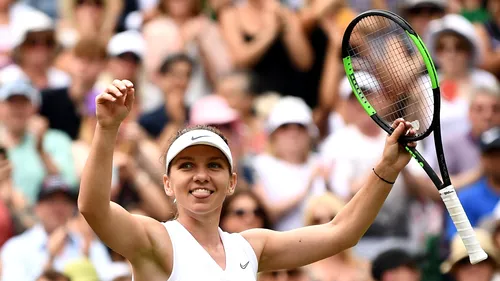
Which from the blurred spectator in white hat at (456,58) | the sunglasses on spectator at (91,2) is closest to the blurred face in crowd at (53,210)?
the sunglasses on spectator at (91,2)

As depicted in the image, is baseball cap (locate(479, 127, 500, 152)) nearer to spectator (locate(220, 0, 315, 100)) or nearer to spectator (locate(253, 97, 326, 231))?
spectator (locate(253, 97, 326, 231))

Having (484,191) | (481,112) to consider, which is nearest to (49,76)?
(481,112)

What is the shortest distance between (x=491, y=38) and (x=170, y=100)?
10.2 ft

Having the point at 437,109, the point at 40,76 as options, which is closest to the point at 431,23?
the point at 40,76

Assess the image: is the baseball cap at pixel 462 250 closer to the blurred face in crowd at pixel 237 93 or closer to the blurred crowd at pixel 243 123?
the blurred crowd at pixel 243 123

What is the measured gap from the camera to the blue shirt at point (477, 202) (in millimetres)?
8805

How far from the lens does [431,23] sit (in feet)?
33.3

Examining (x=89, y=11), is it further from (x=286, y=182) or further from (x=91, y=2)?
(x=286, y=182)

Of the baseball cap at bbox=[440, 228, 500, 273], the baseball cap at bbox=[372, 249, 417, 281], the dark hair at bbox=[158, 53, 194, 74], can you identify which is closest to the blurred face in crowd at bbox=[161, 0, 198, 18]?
the dark hair at bbox=[158, 53, 194, 74]

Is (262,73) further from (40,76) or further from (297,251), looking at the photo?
(297,251)

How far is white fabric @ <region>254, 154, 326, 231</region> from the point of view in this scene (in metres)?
8.80

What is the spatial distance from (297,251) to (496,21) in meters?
6.22

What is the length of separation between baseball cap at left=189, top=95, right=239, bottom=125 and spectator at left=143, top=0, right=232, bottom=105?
45 cm

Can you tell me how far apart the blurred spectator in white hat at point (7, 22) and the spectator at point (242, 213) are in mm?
2609
